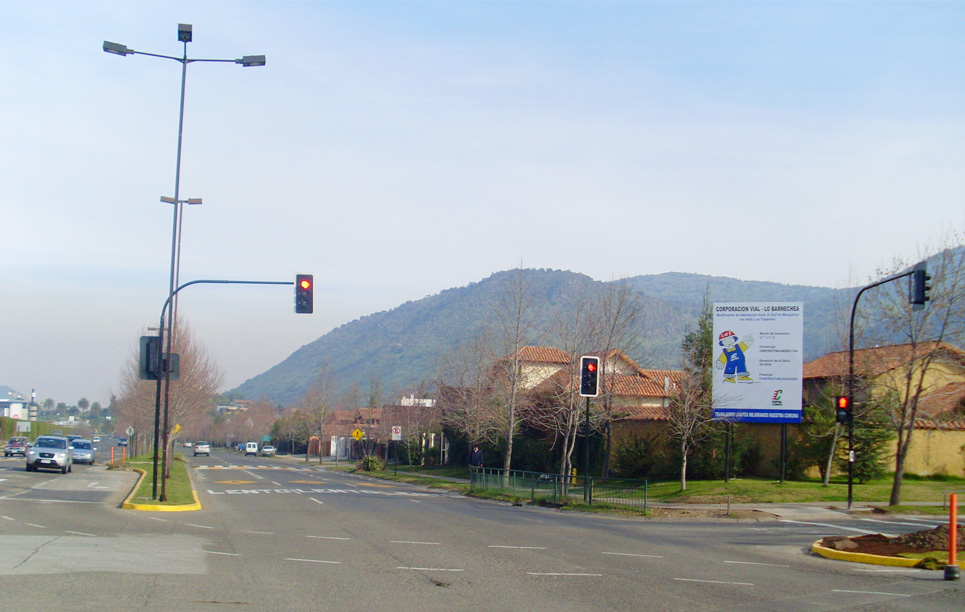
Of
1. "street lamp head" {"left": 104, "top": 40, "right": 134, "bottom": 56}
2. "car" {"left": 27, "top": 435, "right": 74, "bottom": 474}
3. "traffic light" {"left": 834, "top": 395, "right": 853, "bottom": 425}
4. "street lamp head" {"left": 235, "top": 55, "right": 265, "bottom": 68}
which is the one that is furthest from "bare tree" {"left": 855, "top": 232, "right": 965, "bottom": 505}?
"car" {"left": 27, "top": 435, "right": 74, "bottom": 474}

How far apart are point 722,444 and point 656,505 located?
8.47m

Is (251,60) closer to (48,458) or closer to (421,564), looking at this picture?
(421,564)

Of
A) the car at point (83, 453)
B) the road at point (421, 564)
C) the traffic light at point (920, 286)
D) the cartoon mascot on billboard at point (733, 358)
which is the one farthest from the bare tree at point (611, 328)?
the car at point (83, 453)

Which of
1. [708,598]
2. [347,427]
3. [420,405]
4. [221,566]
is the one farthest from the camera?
[347,427]

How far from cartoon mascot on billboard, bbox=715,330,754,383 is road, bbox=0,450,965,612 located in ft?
33.5

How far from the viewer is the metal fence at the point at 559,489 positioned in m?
28.0

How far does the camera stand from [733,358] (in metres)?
33.5

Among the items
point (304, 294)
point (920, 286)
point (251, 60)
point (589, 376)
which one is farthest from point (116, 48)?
point (920, 286)

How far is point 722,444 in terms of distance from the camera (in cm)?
3638

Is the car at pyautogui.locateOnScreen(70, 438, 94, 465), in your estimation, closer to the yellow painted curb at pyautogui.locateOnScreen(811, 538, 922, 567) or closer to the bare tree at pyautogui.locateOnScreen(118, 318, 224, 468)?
the bare tree at pyautogui.locateOnScreen(118, 318, 224, 468)

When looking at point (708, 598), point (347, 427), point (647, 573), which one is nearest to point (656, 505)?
point (647, 573)

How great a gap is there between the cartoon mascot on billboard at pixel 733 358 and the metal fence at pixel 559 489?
6031 millimetres

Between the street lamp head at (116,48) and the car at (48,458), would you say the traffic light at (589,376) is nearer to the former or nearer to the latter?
the street lamp head at (116,48)

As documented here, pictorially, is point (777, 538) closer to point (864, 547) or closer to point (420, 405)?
point (864, 547)
